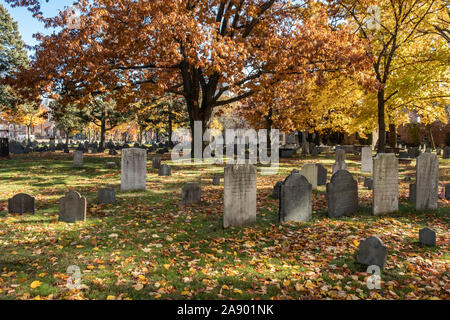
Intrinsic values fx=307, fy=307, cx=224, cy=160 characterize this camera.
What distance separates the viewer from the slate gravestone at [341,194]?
748 centimetres

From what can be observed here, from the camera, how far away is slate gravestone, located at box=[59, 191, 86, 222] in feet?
21.7

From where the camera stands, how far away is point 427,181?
812cm

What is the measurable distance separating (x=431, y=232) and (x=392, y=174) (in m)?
2.52

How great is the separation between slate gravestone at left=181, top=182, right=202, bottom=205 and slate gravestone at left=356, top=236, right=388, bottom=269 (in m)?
4.68

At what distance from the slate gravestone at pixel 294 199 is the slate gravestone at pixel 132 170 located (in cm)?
539

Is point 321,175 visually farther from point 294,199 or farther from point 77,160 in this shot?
point 77,160

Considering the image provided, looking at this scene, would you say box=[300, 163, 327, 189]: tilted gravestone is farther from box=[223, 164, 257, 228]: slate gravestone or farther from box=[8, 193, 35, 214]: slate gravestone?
box=[8, 193, 35, 214]: slate gravestone

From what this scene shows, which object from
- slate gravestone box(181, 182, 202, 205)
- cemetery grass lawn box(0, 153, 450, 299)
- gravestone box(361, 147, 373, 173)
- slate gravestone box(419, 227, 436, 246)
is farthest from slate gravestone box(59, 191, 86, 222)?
gravestone box(361, 147, 373, 173)

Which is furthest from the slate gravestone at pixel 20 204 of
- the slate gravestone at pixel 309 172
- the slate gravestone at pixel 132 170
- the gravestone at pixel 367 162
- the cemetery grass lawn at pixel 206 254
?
the gravestone at pixel 367 162

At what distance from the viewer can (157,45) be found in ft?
46.6

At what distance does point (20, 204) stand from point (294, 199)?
20.7ft

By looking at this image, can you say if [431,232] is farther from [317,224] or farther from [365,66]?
[365,66]

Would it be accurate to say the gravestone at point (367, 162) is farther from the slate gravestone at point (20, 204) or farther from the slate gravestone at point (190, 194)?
the slate gravestone at point (20, 204)

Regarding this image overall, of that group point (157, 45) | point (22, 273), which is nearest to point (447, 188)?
point (22, 273)
